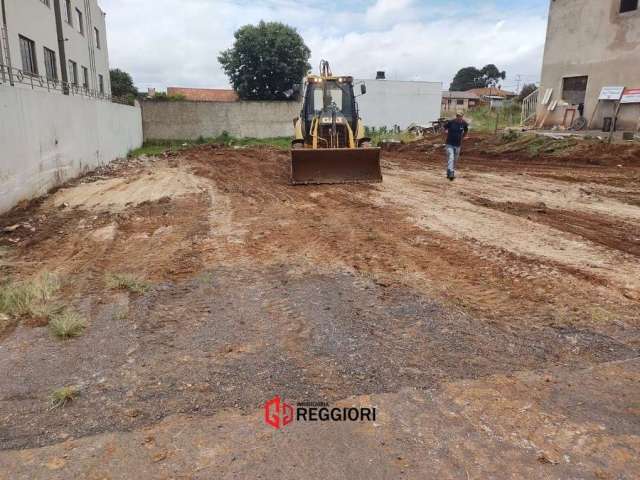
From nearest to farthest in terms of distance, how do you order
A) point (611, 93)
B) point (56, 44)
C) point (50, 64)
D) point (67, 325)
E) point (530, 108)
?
point (67, 325)
point (611, 93)
point (50, 64)
point (56, 44)
point (530, 108)

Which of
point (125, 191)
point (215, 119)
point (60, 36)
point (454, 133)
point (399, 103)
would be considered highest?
point (60, 36)

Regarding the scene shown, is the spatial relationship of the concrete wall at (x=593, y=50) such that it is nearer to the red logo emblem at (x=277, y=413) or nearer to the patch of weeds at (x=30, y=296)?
the red logo emblem at (x=277, y=413)

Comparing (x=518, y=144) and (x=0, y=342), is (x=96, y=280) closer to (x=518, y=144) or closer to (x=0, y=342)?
(x=0, y=342)

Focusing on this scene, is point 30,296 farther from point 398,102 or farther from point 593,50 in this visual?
point 398,102

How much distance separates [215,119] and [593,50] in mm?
20241

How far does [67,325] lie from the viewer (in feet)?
13.0

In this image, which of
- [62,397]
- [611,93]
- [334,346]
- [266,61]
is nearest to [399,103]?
[266,61]

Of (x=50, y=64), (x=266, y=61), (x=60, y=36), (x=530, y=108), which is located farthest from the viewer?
(x=266, y=61)

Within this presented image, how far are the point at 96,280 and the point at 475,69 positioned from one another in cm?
10764

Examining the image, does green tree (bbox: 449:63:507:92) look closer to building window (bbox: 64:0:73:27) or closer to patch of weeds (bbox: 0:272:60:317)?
building window (bbox: 64:0:73:27)

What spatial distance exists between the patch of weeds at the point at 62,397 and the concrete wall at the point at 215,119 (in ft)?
87.6

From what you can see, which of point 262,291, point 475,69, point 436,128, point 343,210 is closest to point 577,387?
point 262,291

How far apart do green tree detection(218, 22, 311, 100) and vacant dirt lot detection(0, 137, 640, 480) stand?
110ft

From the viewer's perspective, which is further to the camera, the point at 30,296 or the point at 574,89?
the point at 574,89
